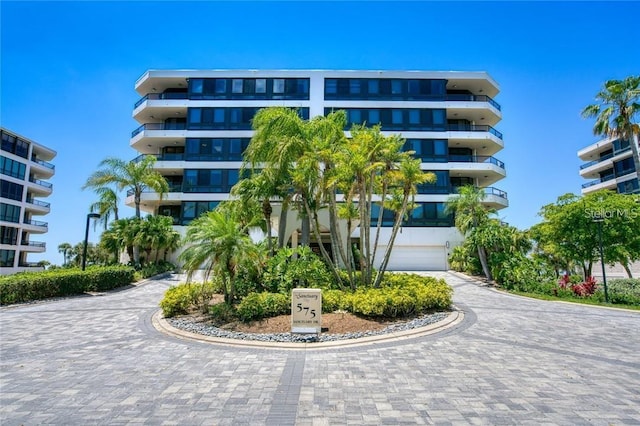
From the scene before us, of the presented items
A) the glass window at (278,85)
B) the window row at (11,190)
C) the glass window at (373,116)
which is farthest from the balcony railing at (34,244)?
the glass window at (373,116)

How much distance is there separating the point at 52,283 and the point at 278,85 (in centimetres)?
2613

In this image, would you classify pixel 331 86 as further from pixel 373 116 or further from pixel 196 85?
pixel 196 85

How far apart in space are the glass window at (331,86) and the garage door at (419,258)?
54.4 feet

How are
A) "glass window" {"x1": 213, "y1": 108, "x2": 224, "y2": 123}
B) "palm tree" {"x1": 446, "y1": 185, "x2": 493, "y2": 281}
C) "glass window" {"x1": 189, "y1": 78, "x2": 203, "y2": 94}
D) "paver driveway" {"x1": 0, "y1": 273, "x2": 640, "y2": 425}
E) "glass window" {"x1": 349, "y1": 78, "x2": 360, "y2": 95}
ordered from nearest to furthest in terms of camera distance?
"paver driveway" {"x1": 0, "y1": 273, "x2": 640, "y2": 425}
"palm tree" {"x1": 446, "y1": 185, "x2": 493, "y2": 281}
"glass window" {"x1": 213, "y1": 108, "x2": 224, "y2": 123}
"glass window" {"x1": 349, "y1": 78, "x2": 360, "y2": 95}
"glass window" {"x1": 189, "y1": 78, "x2": 203, "y2": 94}

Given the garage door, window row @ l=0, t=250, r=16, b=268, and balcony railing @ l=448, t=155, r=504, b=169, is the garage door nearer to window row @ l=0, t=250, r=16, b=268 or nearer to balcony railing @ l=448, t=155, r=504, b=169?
balcony railing @ l=448, t=155, r=504, b=169

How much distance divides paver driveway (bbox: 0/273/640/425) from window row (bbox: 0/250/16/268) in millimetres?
41162

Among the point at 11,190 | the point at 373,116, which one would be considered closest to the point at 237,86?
the point at 373,116

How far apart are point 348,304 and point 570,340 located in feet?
20.8

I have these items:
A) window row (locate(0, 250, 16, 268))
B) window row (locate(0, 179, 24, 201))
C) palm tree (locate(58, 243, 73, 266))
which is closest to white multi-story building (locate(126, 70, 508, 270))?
window row (locate(0, 179, 24, 201))

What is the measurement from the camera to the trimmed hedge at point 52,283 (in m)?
15.2

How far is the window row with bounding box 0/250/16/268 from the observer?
40656mm

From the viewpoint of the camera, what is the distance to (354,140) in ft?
46.0

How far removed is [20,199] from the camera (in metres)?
43.5

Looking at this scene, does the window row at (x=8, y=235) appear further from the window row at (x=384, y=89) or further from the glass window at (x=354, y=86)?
the glass window at (x=354, y=86)
